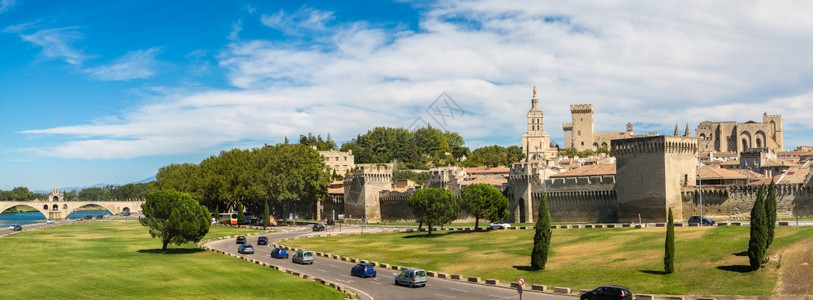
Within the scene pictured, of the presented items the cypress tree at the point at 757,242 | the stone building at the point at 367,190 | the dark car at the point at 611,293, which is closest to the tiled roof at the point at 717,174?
the cypress tree at the point at 757,242

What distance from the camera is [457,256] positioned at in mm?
68125

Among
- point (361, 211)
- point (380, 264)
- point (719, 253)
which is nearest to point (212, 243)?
point (380, 264)

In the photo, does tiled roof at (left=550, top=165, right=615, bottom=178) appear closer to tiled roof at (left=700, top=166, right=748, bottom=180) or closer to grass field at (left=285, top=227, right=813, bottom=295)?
tiled roof at (left=700, top=166, right=748, bottom=180)

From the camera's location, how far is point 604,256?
194ft

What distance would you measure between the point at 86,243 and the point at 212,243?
16432mm

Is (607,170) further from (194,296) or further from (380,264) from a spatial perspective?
(194,296)

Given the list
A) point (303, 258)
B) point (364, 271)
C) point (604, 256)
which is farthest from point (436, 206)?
point (364, 271)

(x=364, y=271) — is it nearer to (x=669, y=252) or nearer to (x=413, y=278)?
(x=413, y=278)

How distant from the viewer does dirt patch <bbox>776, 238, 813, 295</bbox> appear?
42750 mm

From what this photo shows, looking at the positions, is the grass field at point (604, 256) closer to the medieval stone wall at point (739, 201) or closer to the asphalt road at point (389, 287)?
the asphalt road at point (389, 287)

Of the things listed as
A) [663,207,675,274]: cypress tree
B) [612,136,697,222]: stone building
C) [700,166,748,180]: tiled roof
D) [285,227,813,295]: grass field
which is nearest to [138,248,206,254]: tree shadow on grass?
[285,227,813,295]: grass field

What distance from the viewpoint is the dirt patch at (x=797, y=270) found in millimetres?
42750

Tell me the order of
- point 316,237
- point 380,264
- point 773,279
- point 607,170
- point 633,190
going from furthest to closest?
point 607,170 < point 316,237 < point 633,190 < point 380,264 < point 773,279

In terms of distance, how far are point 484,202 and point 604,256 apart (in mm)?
31412
